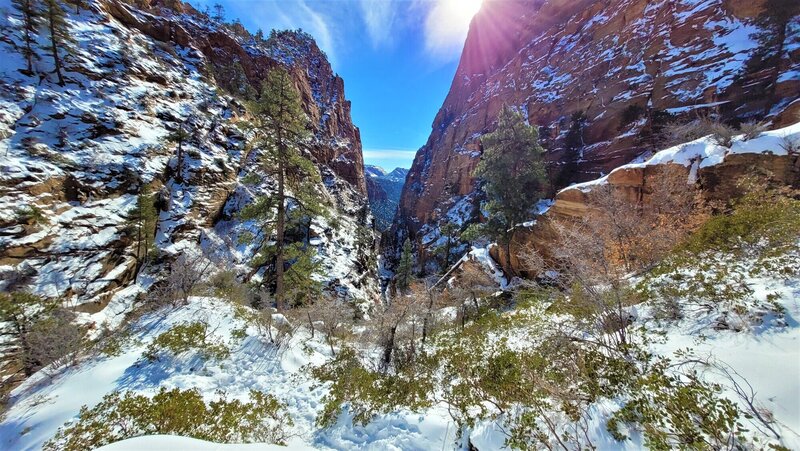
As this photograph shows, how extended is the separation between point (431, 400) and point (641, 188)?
14.9 meters

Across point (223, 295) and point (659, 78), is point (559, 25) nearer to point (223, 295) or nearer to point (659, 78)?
point (659, 78)

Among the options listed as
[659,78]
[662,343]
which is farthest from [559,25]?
[662,343]

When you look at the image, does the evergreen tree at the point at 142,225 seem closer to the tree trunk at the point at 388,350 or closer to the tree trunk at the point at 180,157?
the tree trunk at the point at 180,157

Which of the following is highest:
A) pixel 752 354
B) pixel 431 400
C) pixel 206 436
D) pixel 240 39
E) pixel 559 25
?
pixel 240 39

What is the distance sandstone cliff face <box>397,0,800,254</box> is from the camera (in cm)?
2875

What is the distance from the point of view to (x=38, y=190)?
14539 mm

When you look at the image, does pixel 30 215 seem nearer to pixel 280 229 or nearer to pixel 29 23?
pixel 280 229

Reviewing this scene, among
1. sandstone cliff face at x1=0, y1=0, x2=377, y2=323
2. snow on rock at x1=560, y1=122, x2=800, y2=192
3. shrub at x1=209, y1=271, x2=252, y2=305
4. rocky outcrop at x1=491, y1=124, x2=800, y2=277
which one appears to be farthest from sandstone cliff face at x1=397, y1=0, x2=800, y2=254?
shrub at x1=209, y1=271, x2=252, y2=305

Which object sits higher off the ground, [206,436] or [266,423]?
[206,436]

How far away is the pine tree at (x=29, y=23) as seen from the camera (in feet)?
69.9

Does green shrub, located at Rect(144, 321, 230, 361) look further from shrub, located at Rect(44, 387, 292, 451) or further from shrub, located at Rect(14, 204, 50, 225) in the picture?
shrub, located at Rect(14, 204, 50, 225)

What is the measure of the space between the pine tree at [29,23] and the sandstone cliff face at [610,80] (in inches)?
2117

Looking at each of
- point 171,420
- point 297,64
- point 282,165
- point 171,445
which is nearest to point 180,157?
point 282,165

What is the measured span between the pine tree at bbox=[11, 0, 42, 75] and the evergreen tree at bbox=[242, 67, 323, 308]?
23.9 m
